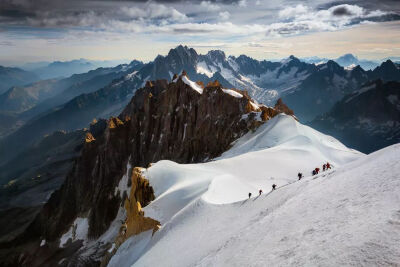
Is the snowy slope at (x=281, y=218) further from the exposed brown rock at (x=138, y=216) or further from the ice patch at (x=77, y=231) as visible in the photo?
the ice patch at (x=77, y=231)

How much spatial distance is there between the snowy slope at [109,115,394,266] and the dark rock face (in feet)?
136

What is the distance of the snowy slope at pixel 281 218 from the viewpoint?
11.4 meters

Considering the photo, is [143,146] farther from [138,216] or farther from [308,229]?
[308,229]

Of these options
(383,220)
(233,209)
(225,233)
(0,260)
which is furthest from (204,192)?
(0,260)

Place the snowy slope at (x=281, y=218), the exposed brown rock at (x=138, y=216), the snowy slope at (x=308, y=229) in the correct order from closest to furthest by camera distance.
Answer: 1. the snowy slope at (x=308, y=229)
2. the snowy slope at (x=281, y=218)
3. the exposed brown rock at (x=138, y=216)

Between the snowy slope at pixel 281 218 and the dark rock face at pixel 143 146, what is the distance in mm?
41550

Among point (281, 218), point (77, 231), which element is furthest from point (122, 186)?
point (281, 218)

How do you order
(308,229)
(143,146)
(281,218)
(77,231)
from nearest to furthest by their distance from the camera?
(308,229)
(281,218)
(77,231)
(143,146)

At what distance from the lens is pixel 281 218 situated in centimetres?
1720

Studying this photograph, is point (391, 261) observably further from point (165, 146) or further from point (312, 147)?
point (165, 146)

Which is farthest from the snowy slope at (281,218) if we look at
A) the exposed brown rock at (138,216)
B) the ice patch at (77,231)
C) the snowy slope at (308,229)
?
the ice patch at (77,231)

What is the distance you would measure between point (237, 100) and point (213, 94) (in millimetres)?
10309

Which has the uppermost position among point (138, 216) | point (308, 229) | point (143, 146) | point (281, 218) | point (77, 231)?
point (308, 229)

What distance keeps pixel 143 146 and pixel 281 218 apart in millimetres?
100108
